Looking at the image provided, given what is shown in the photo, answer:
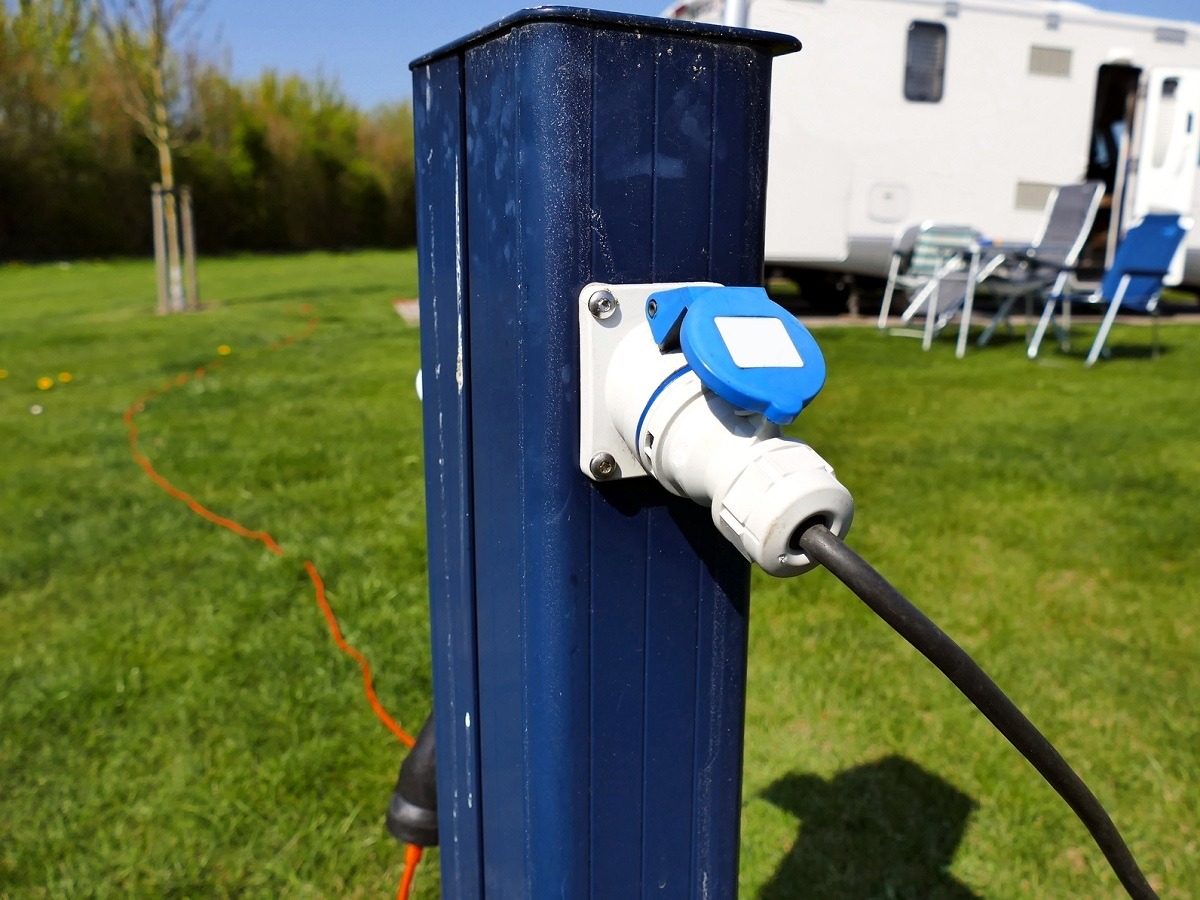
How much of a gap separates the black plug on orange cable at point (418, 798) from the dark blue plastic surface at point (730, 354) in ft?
2.84

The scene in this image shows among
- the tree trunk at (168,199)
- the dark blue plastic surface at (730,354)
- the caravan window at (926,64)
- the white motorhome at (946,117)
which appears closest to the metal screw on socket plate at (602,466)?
the dark blue plastic surface at (730,354)

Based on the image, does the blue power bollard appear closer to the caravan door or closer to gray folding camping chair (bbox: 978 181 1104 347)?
gray folding camping chair (bbox: 978 181 1104 347)

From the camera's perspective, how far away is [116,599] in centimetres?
285

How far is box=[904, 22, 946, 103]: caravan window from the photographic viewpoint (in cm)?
820

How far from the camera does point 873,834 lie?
6.30 ft

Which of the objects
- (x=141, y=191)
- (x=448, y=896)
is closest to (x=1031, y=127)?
(x=448, y=896)

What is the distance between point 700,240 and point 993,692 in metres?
0.41

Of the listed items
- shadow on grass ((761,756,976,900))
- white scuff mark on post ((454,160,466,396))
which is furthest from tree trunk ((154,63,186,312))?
white scuff mark on post ((454,160,466,396))

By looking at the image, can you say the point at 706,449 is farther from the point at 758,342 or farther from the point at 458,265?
the point at 458,265

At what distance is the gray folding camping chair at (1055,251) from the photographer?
6996 mm

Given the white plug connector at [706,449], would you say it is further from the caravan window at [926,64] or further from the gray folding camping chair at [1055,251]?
the caravan window at [926,64]

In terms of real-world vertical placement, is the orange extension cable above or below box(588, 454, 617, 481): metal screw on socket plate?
below

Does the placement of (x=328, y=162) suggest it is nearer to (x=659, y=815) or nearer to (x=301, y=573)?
(x=301, y=573)

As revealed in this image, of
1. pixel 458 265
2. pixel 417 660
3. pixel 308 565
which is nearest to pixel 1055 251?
pixel 308 565
